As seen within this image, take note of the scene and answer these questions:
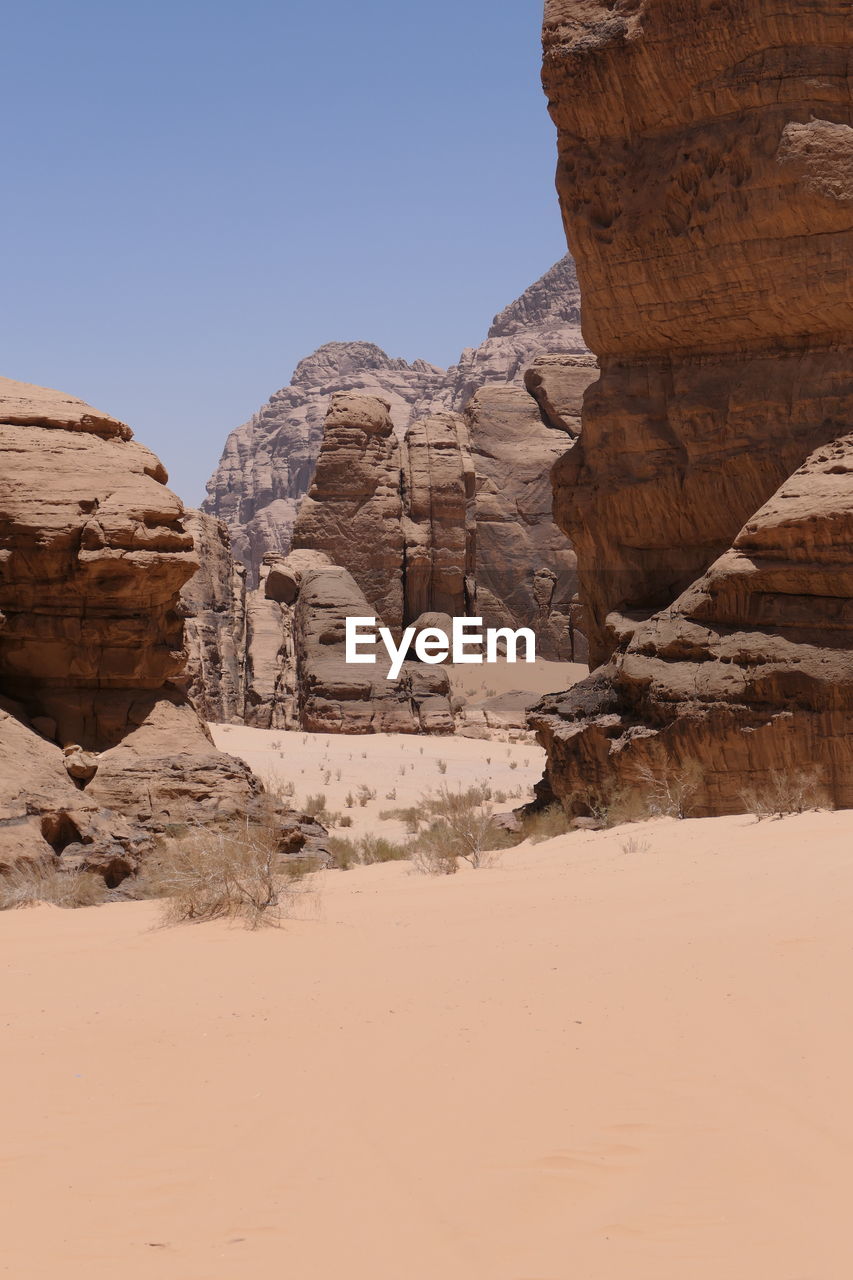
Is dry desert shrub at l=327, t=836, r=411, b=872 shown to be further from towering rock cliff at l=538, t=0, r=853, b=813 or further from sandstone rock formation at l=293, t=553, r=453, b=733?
sandstone rock formation at l=293, t=553, r=453, b=733

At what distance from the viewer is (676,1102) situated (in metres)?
3.46

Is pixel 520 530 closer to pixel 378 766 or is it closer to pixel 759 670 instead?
pixel 378 766

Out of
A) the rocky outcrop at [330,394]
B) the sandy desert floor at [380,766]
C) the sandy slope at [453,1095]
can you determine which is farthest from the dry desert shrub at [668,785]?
the rocky outcrop at [330,394]

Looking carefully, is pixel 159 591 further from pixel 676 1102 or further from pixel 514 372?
pixel 514 372

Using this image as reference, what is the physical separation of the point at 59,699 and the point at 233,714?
82.6ft

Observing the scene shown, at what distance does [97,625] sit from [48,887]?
12.1 ft

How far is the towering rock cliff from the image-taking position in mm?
12633

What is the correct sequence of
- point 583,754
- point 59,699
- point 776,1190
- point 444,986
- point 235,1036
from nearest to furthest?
1. point 776,1190
2. point 235,1036
3. point 444,986
4. point 59,699
5. point 583,754

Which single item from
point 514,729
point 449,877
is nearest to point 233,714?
point 514,729

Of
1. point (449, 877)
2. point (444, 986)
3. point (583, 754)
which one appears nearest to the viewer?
point (444, 986)

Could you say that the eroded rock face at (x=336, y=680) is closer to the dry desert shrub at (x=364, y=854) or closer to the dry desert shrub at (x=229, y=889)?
the dry desert shrub at (x=364, y=854)

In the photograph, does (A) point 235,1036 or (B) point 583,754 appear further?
(B) point 583,754

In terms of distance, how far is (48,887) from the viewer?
851 cm

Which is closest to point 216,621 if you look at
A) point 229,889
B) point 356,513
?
point 356,513
